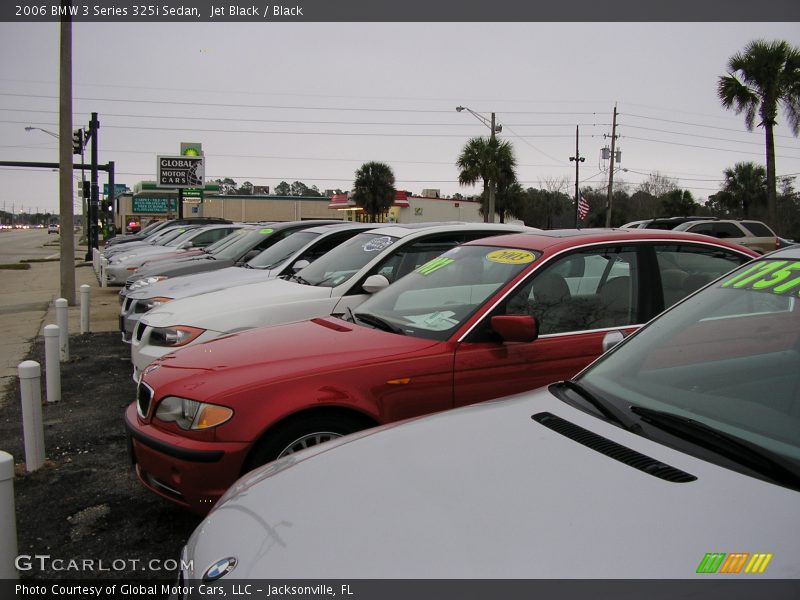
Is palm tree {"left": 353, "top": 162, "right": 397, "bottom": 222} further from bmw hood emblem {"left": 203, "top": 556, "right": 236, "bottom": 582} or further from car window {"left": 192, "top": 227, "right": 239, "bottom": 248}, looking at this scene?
bmw hood emblem {"left": 203, "top": 556, "right": 236, "bottom": 582}

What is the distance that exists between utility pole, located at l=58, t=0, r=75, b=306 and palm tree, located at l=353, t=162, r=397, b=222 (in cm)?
3585

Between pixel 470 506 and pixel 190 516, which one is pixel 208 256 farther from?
pixel 470 506

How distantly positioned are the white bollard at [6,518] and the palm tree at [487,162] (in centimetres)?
3747

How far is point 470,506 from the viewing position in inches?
68.9

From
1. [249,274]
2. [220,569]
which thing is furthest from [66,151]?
[220,569]

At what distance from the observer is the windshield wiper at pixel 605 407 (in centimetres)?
214

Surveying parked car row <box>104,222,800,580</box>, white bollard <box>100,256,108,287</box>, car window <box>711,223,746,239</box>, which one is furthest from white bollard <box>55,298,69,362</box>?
car window <box>711,223,746,239</box>

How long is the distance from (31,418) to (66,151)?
10779mm

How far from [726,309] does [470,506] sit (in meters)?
1.51

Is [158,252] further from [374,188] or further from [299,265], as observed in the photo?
[374,188]

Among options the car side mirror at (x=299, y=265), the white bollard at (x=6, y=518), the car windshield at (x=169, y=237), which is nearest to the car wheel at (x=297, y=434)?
the white bollard at (x=6, y=518)

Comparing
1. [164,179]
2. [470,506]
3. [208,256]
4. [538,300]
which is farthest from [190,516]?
[164,179]

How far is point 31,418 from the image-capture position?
4.54 m

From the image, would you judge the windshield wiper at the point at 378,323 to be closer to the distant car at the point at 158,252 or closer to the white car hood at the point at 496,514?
the white car hood at the point at 496,514
